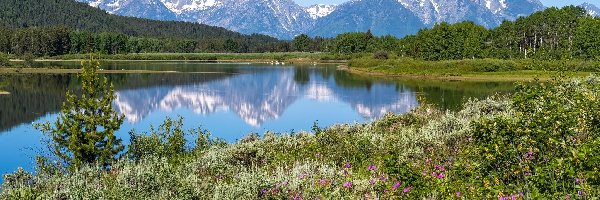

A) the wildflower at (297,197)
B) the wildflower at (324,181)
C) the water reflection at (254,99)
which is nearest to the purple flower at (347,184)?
the wildflower at (324,181)

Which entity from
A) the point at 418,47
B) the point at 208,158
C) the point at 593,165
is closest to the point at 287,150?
the point at 208,158

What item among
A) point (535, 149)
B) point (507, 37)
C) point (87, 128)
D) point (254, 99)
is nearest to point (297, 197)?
point (535, 149)

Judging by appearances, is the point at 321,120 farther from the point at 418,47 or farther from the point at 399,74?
the point at 418,47

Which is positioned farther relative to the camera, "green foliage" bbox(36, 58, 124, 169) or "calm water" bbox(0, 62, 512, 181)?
"calm water" bbox(0, 62, 512, 181)

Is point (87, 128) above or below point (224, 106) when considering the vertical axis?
above

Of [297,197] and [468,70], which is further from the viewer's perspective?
[468,70]

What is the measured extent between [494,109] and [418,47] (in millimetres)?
133606

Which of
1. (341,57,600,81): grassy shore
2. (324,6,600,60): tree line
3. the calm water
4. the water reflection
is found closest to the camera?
the calm water

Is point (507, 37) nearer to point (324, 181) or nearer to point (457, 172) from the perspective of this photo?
point (324, 181)

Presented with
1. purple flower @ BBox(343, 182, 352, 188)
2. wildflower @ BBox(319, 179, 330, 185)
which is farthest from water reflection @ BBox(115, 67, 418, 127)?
purple flower @ BBox(343, 182, 352, 188)

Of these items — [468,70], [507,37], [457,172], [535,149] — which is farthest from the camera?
[507,37]

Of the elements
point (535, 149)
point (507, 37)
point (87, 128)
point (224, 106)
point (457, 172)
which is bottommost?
point (224, 106)

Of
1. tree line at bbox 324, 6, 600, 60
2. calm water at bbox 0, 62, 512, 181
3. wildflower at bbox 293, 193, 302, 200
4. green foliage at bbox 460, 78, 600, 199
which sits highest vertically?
tree line at bbox 324, 6, 600, 60

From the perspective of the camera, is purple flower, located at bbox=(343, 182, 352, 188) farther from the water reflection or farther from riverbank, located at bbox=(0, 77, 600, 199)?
the water reflection
